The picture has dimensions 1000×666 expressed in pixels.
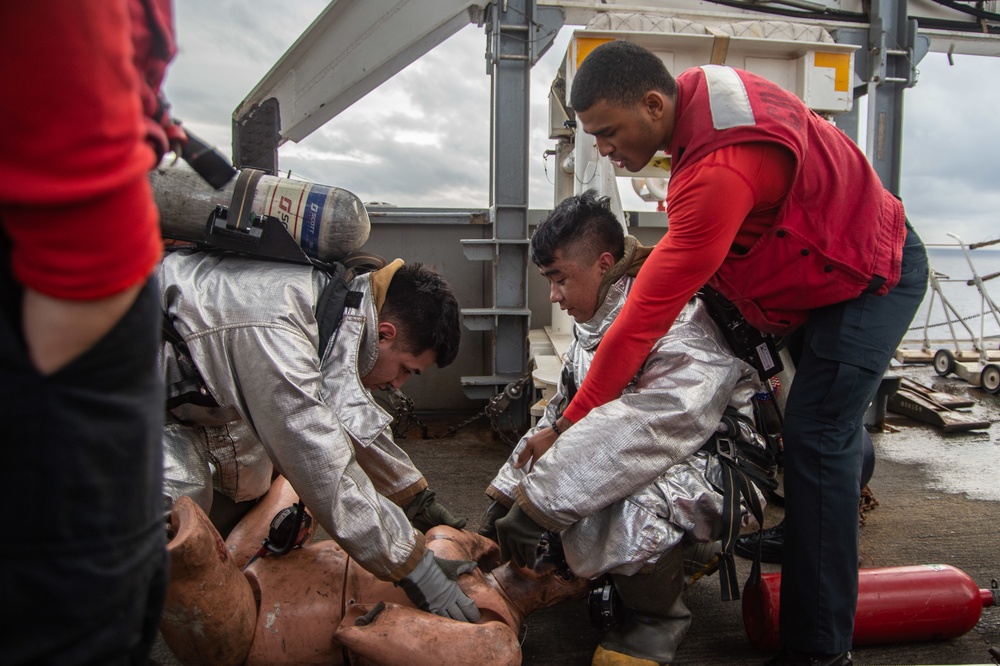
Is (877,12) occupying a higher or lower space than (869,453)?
higher

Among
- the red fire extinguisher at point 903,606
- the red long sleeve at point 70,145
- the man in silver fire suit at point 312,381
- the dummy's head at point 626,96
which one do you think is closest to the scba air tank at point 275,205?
the man in silver fire suit at point 312,381

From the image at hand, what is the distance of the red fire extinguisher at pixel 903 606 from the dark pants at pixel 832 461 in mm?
195

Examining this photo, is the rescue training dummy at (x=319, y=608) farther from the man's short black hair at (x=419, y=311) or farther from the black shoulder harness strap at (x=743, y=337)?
the black shoulder harness strap at (x=743, y=337)

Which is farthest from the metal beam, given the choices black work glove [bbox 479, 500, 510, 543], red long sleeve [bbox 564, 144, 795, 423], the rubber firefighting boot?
the rubber firefighting boot

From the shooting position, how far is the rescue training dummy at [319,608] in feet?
5.65

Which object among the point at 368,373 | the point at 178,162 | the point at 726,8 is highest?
the point at 726,8

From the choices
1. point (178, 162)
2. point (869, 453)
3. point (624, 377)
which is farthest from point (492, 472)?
point (178, 162)

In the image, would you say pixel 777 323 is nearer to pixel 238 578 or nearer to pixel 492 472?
pixel 238 578

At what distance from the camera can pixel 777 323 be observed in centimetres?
215

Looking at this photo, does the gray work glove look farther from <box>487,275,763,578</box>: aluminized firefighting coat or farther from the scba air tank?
the scba air tank

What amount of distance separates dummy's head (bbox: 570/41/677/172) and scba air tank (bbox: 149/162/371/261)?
2.32 ft

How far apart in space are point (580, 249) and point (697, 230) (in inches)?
27.7

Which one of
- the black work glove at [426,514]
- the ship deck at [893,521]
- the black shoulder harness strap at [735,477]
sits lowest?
the ship deck at [893,521]

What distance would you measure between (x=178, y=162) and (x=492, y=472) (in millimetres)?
2846
